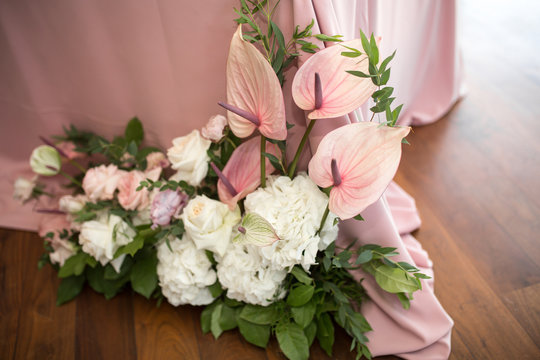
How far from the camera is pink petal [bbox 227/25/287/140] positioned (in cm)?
69

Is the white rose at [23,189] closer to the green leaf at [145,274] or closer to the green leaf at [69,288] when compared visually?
the green leaf at [69,288]

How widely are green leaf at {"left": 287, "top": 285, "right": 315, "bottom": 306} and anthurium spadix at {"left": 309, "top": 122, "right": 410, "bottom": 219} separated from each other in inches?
10.3

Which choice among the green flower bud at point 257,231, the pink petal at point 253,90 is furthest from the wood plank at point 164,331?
the pink petal at point 253,90

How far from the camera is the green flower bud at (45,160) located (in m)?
1.04

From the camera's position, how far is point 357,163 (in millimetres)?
677

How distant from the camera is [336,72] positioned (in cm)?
72

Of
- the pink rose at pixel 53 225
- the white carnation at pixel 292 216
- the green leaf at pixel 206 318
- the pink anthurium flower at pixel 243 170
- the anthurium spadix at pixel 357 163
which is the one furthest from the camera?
the pink rose at pixel 53 225

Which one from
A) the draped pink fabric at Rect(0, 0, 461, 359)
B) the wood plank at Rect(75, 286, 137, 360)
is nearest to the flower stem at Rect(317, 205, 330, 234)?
the draped pink fabric at Rect(0, 0, 461, 359)

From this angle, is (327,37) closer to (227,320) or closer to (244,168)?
(244,168)

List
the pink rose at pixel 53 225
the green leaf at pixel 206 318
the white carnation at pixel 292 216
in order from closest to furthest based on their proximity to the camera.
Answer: the white carnation at pixel 292 216 → the green leaf at pixel 206 318 → the pink rose at pixel 53 225

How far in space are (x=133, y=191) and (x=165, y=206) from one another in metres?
0.11

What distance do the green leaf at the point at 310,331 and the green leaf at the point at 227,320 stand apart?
0.17 meters

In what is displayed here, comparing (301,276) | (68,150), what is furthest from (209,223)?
(68,150)

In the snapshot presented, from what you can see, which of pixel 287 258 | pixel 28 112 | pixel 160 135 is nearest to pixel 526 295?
pixel 287 258
